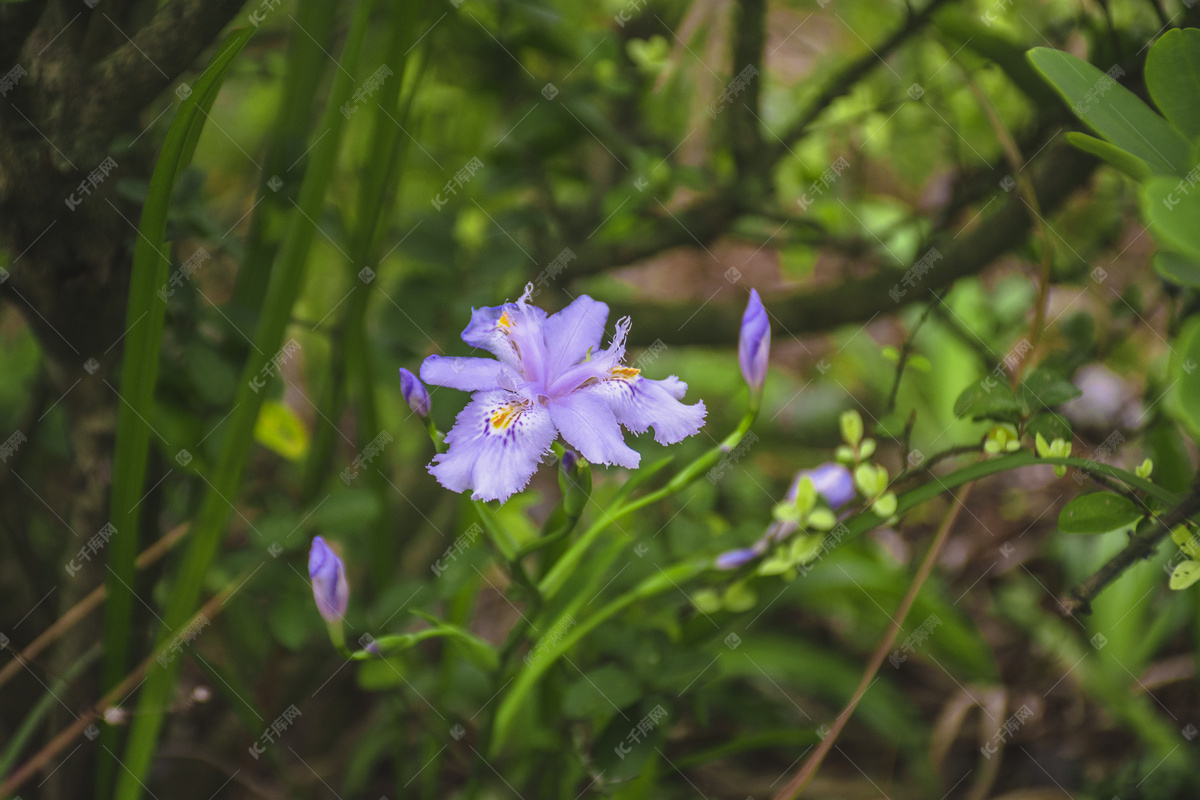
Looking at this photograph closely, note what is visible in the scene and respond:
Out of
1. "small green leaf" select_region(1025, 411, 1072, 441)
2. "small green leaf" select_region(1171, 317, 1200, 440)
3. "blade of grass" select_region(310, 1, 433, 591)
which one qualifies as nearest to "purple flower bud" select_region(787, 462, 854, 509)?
"small green leaf" select_region(1025, 411, 1072, 441)

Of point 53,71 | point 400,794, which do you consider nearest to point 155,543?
point 400,794

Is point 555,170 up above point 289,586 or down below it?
above

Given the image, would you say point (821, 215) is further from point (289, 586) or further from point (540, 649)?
point (289, 586)

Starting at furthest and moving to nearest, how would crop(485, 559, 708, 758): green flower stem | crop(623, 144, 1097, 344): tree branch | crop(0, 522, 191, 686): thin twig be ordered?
1. crop(623, 144, 1097, 344): tree branch
2. crop(0, 522, 191, 686): thin twig
3. crop(485, 559, 708, 758): green flower stem

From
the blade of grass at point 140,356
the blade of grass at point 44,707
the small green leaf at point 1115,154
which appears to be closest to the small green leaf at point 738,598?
the small green leaf at point 1115,154

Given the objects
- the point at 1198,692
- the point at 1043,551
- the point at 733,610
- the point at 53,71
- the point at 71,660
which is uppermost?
the point at 53,71

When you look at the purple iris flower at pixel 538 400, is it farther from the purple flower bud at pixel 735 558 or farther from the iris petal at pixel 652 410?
the purple flower bud at pixel 735 558

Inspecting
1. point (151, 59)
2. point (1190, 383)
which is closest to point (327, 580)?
point (151, 59)

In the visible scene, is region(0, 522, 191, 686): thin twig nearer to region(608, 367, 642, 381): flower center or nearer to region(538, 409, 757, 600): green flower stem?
region(538, 409, 757, 600): green flower stem
